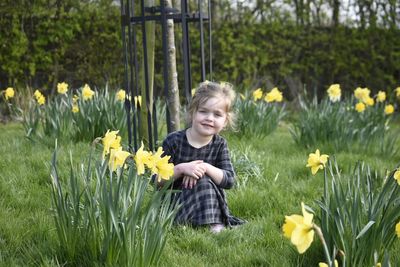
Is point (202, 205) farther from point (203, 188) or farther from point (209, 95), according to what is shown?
point (209, 95)

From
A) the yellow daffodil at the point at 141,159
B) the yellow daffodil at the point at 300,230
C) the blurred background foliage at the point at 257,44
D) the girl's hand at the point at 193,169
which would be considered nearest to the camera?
the yellow daffodil at the point at 300,230

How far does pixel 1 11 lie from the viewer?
674 cm

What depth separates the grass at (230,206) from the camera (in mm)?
2160

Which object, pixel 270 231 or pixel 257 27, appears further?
pixel 257 27

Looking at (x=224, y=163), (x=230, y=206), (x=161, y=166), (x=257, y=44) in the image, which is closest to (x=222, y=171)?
(x=224, y=163)

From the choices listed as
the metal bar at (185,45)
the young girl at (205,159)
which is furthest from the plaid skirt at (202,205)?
the metal bar at (185,45)

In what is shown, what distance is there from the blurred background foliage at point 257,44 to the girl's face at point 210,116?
15.2 ft

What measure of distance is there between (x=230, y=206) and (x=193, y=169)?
0.56 meters

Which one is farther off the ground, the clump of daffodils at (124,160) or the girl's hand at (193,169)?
the clump of daffodils at (124,160)

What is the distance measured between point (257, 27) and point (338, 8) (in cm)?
132

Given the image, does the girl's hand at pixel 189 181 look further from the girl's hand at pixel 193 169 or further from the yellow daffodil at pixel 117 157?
the yellow daffodil at pixel 117 157

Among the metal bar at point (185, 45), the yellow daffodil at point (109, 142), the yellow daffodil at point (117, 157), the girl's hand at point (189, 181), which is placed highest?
the metal bar at point (185, 45)

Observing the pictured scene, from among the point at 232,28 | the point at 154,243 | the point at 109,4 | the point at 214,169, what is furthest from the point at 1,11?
the point at 154,243

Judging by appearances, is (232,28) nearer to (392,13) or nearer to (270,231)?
(392,13)
